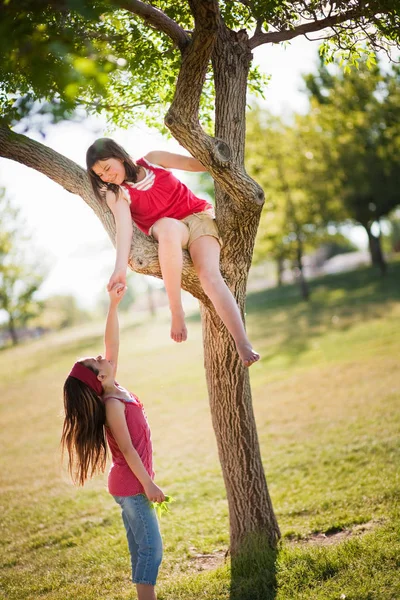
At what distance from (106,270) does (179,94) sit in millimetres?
29442

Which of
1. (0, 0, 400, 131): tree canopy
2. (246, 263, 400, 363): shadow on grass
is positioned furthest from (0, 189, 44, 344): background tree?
(0, 0, 400, 131): tree canopy

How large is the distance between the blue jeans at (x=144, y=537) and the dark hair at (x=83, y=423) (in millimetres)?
300

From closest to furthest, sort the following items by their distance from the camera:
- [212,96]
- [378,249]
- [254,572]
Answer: [254,572] < [212,96] < [378,249]

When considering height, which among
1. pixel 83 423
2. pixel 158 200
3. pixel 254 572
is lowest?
pixel 254 572

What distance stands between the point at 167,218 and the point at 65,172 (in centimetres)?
93

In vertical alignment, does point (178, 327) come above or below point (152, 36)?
below

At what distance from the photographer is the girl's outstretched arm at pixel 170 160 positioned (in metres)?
3.99

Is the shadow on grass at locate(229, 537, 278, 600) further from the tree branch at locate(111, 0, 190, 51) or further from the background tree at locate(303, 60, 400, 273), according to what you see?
the background tree at locate(303, 60, 400, 273)

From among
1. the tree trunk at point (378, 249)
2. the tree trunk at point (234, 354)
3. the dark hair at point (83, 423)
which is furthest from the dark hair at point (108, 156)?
Result: the tree trunk at point (378, 249)

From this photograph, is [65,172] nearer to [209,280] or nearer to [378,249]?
[209,280]

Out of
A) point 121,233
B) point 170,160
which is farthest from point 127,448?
point 170,160

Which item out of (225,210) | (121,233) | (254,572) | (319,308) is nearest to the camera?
(121,233)

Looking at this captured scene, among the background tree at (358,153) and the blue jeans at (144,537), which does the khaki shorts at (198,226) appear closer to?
the blue jeans at (144,537)

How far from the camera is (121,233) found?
366cm
